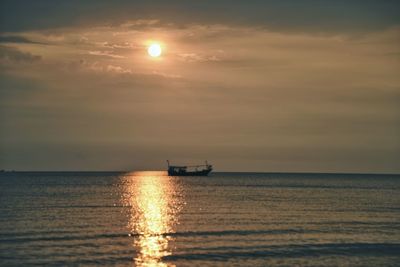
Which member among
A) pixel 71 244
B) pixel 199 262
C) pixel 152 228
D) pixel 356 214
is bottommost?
pixel 199 262

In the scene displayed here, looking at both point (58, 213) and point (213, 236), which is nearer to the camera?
point (213, 236)

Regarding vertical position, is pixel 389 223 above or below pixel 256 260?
above

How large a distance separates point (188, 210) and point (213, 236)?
114 ft

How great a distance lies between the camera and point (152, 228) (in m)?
70.9

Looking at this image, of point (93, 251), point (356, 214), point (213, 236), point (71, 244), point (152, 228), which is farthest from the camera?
point (356, 214)

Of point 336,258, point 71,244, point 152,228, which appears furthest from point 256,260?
point 152,228

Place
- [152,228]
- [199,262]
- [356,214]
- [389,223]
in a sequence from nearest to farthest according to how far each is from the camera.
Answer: [199,262]
[152,228]
[389,223]
[356,214]

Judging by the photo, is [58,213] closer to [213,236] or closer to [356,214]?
[213,236]

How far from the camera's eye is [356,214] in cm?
9119

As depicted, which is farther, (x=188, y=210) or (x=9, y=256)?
(x=188, y=210)

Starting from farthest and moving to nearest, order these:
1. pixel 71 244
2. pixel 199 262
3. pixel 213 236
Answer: pixel 213 236 < pixel 71 244 < pixel 199 262

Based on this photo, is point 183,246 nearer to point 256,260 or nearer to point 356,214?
point 256,260

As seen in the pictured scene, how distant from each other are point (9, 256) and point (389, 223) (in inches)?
2043

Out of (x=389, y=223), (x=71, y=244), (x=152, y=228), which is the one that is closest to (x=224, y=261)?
(x=71, y=244)
